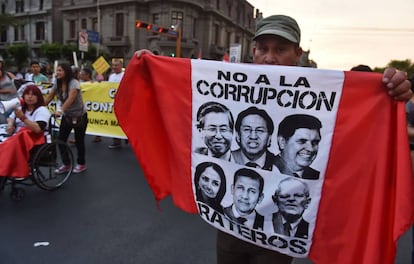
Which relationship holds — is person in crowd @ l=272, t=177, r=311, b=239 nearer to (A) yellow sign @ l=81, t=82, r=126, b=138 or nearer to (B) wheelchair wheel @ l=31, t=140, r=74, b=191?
(B) wheelchair wheel @ l=31, t=140, r=74, b=191

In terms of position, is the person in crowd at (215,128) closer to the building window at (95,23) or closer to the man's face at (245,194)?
the man's face at (245,194)

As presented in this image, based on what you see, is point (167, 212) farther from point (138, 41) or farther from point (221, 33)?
point (221, 33)

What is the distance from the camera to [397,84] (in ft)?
4.36

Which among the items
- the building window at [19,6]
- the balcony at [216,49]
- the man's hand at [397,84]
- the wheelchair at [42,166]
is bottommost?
the wheelchair at [42,166]

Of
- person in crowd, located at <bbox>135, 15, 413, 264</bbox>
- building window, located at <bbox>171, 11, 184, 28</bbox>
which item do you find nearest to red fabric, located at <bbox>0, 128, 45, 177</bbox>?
person in crowd, located at <bbox>135, 15, 413, 264</bbox>

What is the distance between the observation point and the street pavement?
117 inches

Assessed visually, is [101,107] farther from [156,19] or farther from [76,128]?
[156,19]

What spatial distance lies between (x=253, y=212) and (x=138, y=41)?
3772 cm

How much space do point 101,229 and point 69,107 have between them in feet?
8.01

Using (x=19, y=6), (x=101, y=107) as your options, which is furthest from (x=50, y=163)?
(x=19, y=6)

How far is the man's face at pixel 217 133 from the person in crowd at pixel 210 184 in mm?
89

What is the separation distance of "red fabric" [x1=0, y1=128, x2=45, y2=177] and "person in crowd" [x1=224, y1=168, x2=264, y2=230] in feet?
10.1

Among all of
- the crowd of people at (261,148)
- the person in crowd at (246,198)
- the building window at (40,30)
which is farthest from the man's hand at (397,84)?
the building window at (40,30)

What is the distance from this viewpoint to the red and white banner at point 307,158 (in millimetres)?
1412
